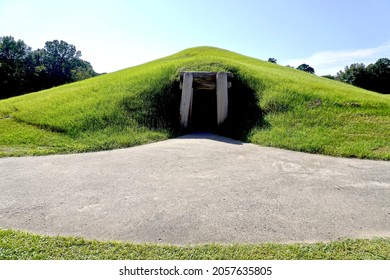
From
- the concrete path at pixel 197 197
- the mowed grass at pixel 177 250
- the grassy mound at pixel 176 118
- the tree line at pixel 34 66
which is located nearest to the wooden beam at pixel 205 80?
the grassy mound at pixel 176 118

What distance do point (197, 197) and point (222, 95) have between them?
6299mm

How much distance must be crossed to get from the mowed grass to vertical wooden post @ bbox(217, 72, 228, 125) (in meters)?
7.31

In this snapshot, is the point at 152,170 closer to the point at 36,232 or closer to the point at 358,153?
the point at 36,232

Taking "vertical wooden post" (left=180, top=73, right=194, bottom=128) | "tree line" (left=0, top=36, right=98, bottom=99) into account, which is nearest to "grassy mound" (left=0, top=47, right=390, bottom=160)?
"vertical wooden post" (left=180, top=73, right=194, bottom=128)

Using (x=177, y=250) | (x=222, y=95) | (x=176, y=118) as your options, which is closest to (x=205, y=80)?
(x=222, y=95)

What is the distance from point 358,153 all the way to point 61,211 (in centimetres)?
688

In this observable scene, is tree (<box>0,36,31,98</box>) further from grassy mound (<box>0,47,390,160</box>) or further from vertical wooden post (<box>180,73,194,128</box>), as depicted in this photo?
vertical wooden post (<box>180,73,194,128</box>)

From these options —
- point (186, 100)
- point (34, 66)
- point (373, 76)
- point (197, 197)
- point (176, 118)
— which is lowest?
point (197, 197)

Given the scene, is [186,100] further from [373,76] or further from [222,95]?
[373,76]

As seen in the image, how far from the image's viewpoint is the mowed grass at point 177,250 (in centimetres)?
301

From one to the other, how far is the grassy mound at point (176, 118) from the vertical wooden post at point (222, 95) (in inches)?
15.2

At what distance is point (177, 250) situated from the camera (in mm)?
3145

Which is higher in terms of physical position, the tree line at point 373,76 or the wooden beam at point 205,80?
the tree line at point 373,76

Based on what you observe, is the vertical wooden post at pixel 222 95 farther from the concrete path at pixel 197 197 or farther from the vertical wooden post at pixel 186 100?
the concrete path at pixel 197 197
